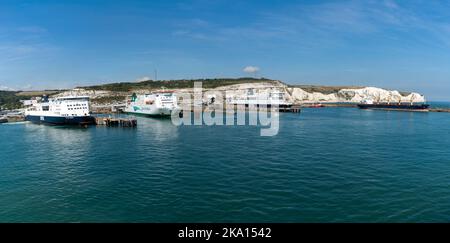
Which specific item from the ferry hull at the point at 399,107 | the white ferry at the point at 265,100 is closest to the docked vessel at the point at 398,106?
the ferry hull at the point at 399,107

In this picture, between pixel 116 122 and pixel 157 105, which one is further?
pixel 157 105

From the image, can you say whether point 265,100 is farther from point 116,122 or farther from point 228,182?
point 228,182

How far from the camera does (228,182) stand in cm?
3350

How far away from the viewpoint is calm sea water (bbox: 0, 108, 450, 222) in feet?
84.0

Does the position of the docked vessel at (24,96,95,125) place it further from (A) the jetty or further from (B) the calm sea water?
(B) the calm sea water

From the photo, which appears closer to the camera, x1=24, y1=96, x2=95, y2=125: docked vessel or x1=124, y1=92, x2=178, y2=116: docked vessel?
x1=24, y1=96, x2=95, y2=125: docked vessel

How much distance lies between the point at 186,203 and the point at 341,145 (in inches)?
1479

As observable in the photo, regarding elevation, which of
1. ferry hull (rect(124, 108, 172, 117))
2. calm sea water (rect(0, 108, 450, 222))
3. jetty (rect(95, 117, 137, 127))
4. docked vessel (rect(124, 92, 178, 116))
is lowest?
calm sea water (rect(0, 108, 450, 222))

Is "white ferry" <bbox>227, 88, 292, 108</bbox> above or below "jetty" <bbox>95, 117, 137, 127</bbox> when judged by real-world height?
above

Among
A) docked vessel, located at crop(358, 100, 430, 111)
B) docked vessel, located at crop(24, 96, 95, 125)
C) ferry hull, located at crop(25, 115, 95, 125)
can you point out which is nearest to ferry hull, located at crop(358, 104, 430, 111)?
docked vessel, located at crop(358, 100, 430, 111)

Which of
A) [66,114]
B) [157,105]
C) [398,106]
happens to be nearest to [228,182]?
[66,114]

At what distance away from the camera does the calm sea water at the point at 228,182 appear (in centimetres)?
2561

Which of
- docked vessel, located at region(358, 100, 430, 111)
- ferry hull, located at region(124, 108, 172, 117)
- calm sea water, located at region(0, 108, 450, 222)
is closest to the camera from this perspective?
calm sea water, located at region(0, 108, 450, 222)
